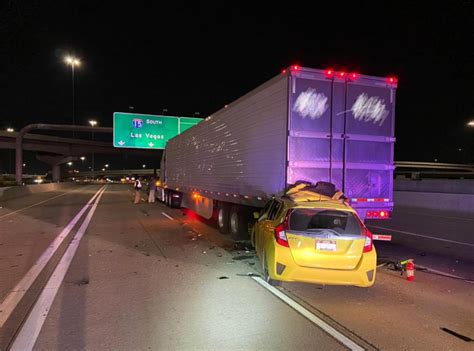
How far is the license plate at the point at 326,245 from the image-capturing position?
21.0 ft

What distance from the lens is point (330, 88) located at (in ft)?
32.0

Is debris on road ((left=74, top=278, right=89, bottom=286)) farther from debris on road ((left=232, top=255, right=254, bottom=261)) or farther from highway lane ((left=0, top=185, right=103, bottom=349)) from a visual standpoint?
debris on road ((left=232, top=255, right=254, bottom=261))

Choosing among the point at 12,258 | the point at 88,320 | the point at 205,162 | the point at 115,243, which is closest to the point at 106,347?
the point at 88,320

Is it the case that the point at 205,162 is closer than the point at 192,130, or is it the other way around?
the point at 205,162

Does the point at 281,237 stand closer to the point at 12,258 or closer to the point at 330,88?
the point at 330,88

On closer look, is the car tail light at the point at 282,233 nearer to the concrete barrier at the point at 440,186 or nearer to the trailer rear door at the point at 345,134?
the trailer rear door at the point at 345,134

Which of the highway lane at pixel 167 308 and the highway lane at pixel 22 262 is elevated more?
the highway lane at pixel 167 308

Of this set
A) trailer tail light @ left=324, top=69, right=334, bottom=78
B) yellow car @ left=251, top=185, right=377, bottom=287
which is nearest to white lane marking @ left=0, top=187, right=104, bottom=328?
yellow car @ left=251, top=185, right=377, bottom=287

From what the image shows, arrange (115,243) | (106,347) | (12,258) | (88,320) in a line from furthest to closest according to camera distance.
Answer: (115,243) < (12,258) < (88,320) < (106,347)

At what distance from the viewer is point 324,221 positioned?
23.2 feet

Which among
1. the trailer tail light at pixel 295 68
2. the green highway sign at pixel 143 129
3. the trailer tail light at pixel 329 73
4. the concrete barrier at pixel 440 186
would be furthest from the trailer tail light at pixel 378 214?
the green highway sign at pixel 143 129

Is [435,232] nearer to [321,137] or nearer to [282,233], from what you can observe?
[321,137]

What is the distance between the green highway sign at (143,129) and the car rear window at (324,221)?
3079 centimetres

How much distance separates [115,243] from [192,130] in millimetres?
8974
